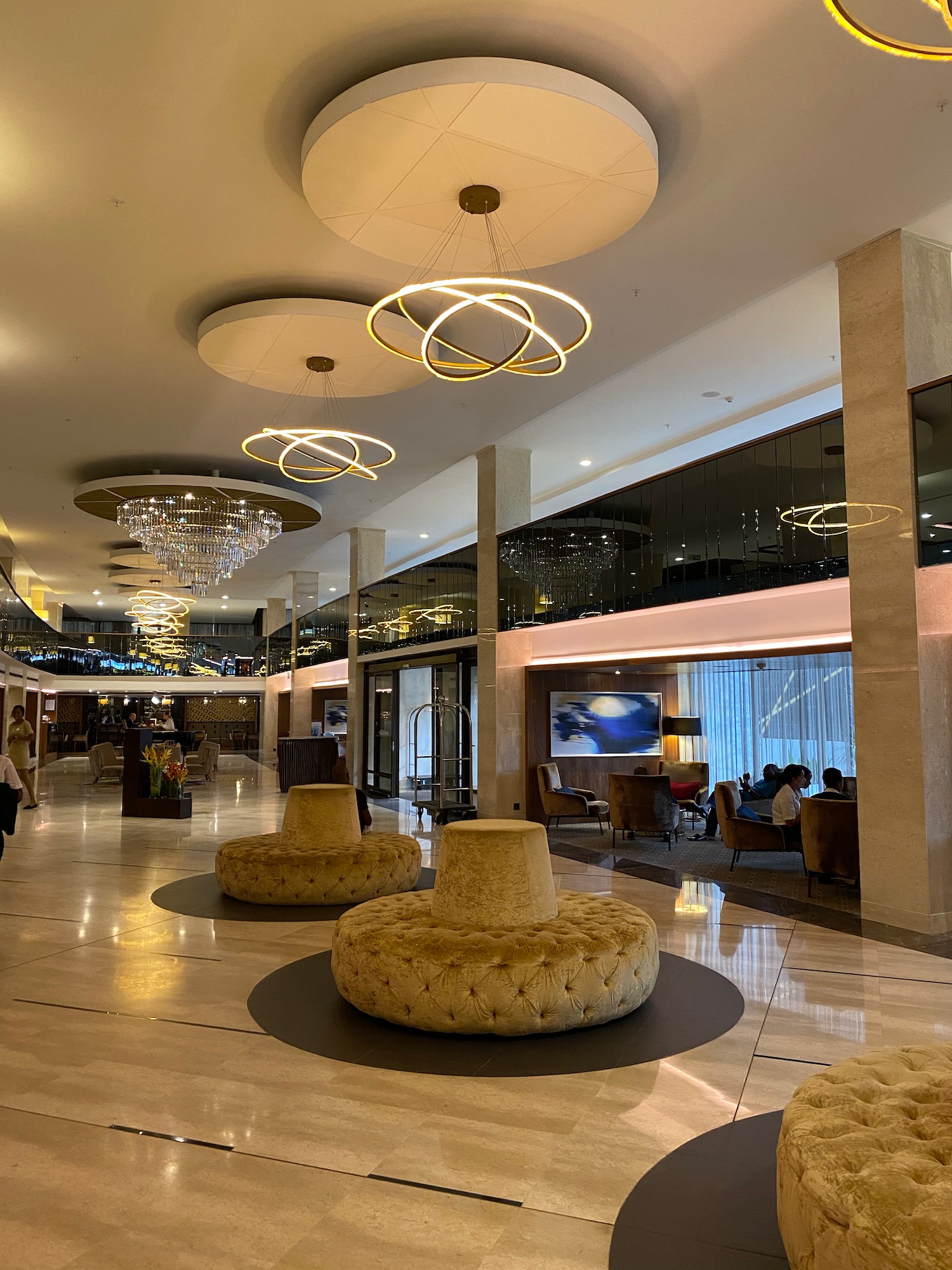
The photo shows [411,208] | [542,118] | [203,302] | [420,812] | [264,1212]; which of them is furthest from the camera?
[420,812]

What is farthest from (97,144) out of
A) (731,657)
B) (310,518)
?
(310,518)

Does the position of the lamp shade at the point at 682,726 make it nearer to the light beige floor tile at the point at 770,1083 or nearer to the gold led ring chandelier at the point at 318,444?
the gold led ring chandelier at the point at 318,444

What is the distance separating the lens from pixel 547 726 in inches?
552

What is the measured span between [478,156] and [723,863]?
7914 mm

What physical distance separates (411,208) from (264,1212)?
5696 millimetres

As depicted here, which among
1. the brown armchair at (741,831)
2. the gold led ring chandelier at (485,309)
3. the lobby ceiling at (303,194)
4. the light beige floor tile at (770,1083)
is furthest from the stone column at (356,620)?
the light beige floor tile at (770,1083)

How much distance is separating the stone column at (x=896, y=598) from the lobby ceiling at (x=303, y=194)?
633 millimetres

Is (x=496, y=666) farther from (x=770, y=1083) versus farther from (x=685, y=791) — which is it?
(x=770, y=1083)

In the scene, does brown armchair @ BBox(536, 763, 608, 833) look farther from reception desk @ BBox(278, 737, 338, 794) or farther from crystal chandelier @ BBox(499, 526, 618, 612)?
reception desk @ BBox(278, 737, 338, 794)

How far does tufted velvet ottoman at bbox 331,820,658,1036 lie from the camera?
4656mm

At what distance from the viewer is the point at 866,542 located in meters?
7.54

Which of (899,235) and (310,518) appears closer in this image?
(899,235)

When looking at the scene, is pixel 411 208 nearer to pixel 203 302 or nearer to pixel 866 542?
pixel 203 302

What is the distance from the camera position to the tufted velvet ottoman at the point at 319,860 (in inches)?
310
